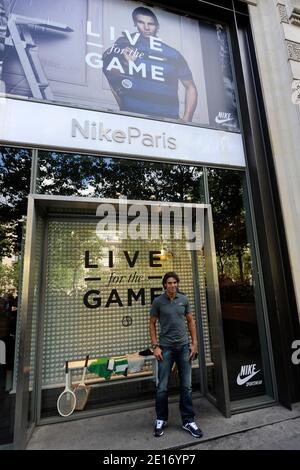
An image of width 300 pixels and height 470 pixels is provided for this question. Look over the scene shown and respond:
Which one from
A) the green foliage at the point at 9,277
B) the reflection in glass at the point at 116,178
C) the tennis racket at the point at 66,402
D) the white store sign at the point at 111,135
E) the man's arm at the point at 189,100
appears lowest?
the tennis racket at the point at 66,402

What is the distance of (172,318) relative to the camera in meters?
3.71

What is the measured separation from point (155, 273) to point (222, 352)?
1.68 metres

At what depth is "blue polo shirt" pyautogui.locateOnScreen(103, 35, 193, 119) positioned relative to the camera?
186 inches

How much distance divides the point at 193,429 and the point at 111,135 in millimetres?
4236

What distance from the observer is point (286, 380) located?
4207mm

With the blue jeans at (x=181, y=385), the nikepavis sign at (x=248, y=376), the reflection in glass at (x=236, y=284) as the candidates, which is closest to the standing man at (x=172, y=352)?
the blue jeans at (x=181, y=385)

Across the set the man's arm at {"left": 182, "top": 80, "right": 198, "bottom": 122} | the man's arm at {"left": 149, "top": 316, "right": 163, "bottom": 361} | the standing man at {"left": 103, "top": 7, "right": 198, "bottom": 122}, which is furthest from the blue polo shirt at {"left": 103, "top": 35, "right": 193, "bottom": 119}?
the man's arm at {"left": 149, "top": 316, "right": 163, "bottom": 361}

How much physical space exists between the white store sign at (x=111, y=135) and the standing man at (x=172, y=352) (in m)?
2.17

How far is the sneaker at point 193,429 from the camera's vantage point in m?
3.42

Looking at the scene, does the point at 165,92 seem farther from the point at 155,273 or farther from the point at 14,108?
the point at 155,273

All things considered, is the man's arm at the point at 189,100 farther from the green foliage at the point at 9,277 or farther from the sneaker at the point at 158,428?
the sneaker at the point at 158,428

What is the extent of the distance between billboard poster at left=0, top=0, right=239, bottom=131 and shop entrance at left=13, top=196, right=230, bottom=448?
1763 mm

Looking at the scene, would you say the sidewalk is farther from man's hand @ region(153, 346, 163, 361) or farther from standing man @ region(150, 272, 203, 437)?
man's hand @ region(153, 346, 163, 361)

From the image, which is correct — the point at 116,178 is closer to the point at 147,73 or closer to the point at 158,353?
the point at 147,73
